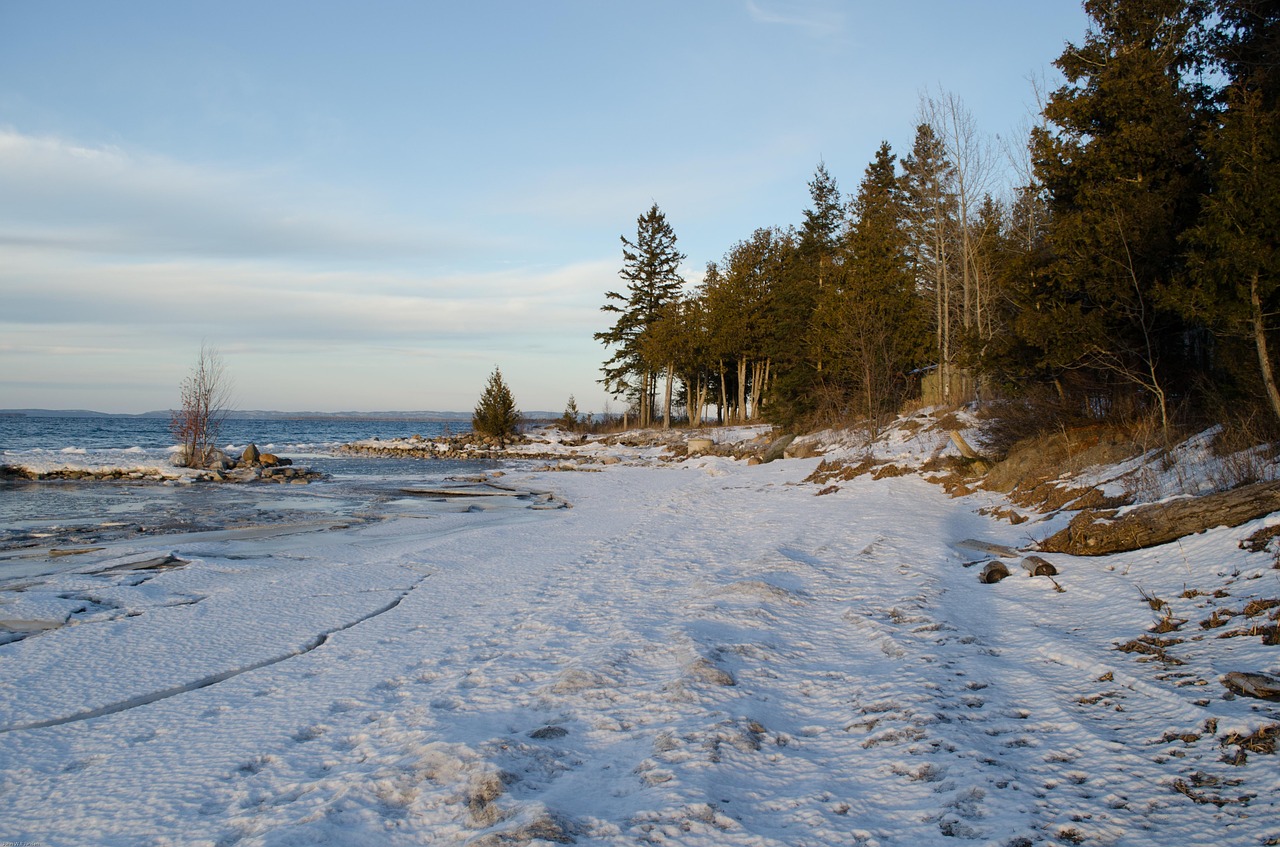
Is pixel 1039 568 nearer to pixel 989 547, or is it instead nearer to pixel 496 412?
pixel 989 547

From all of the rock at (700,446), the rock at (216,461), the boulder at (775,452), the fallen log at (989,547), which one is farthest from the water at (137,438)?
the fallen log at (989,547)

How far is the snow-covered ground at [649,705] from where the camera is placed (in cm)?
295

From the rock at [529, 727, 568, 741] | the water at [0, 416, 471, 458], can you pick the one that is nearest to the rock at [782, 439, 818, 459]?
the rock at [529, 727, 568, 741]

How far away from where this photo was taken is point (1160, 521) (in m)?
6.70

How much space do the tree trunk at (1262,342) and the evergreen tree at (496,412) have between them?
3767cm

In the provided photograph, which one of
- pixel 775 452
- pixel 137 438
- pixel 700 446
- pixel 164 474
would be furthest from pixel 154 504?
pixel 137 438

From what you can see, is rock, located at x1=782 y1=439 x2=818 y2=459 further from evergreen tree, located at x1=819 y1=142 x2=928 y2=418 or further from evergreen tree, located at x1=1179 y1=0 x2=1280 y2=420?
evergreen tree, located at x1=1179 y1=0 x2=1280 y2=420

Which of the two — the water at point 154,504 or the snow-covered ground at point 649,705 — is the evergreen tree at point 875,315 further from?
the snow-covered ground at point 649,705

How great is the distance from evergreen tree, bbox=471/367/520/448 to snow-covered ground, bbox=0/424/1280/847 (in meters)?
35.2

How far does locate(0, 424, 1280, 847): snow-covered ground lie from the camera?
2953 millimetres

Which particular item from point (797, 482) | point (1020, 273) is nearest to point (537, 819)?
point (1020, 273)

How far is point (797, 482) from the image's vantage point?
1683 cm

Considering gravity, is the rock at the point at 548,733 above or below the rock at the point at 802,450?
below

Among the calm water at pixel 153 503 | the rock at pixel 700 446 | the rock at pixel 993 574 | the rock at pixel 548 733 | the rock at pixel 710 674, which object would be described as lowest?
the calm water at pixel 153 503
